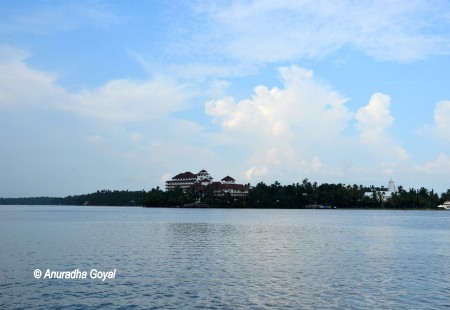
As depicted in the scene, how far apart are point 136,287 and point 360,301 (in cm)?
1467

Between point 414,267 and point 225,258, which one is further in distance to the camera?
point 225,258

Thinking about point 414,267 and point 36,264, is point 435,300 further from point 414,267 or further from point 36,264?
point 36,264

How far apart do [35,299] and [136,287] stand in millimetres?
6507

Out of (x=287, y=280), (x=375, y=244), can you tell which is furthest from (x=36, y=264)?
(x=375, y=244)

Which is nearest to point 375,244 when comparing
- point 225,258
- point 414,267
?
point 414,267

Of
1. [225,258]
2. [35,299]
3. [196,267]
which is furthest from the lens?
[225,258]

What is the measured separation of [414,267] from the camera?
42.9 meters

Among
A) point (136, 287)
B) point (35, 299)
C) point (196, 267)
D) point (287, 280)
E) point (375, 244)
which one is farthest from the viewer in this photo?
point (375, 244)

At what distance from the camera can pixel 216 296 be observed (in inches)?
1177

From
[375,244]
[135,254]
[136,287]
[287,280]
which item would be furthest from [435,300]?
[375,244]

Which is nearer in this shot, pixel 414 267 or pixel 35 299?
pixel 35 299

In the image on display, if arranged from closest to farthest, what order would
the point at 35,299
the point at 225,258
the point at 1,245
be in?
the point at 35,299 < the point at 225,258 < the point at 1,245

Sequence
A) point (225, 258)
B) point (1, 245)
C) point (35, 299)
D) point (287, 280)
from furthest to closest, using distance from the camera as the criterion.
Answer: point (1, 245)
point (225, 258)
point (287, 280)
point (35, 299)

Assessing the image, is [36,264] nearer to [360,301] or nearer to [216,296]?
[216,296]
